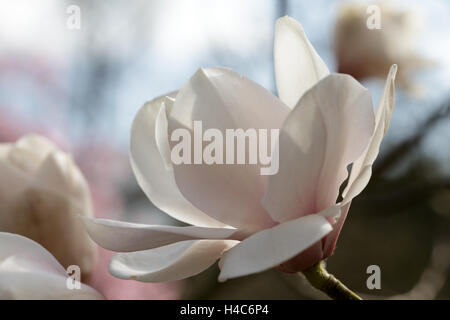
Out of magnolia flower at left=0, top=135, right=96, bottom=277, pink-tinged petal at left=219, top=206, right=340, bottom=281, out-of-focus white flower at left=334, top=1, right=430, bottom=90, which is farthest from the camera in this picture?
out-of-focus white flower at left=334, top=1, right=430, bottom=90

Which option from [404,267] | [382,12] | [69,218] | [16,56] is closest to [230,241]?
[69,218]

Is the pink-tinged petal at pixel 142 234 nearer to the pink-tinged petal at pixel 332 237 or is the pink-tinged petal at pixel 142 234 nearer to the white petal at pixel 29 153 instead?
the pink-tinged petal at pixel 332 237

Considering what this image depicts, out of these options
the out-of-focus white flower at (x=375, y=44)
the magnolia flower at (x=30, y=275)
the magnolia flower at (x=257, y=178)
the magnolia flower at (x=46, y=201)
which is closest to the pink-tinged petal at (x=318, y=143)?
the magnolia flower at (x=257, y=178)

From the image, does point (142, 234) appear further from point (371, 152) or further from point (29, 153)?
point (29, 153)

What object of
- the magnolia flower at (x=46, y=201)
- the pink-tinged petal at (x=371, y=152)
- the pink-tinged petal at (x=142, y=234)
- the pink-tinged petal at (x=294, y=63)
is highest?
the pink-tinged petal at (x=294, y=63)

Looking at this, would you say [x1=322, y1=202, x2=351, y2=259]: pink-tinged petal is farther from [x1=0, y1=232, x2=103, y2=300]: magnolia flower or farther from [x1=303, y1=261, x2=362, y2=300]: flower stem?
[x1=0, y1=232, x2=103, y2=300]: magnolia flower

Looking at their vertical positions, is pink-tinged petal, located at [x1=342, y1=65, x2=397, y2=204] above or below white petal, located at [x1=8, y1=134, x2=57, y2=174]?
above

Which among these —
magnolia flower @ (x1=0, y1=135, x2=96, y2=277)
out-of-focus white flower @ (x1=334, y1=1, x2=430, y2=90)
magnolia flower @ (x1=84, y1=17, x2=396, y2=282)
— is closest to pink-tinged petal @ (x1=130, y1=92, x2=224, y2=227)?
magnolia flower @ (x1=84, y1=17, x2=396, y2=282)

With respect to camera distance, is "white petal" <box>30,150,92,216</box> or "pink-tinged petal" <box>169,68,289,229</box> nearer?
"pink-tinged petal" <box>169,68,289,229</box>
